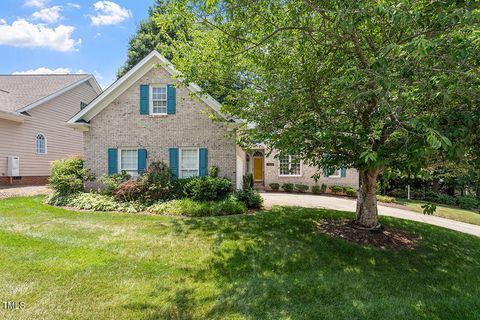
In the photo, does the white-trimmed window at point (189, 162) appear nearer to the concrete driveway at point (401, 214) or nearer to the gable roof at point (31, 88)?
the concrete driveway at point (401, 214)

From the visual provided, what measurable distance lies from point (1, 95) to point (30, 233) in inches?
574

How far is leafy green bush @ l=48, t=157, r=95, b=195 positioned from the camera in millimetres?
11466

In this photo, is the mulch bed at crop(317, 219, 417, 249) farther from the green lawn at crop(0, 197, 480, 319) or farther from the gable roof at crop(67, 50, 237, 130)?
the gable roof at crop(67, 50, 237, 130)

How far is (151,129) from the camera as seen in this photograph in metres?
12.7

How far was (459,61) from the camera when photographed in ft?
12.8

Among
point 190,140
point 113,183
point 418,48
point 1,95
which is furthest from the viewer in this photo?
point 1,95

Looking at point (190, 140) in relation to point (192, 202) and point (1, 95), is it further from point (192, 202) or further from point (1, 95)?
point (1, 95)

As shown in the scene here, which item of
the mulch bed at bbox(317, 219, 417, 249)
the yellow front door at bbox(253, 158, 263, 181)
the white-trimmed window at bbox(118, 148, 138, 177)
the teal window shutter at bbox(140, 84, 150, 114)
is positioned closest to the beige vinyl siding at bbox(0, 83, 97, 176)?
the white-trimmed window at bbox(118, 148, 138, 177)

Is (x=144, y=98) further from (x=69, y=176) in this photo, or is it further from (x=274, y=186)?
(x=274, y=186)

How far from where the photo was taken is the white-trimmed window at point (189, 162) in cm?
1259

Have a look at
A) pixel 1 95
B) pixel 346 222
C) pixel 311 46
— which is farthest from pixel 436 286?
pixel 1 95

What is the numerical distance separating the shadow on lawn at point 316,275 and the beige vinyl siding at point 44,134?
14.3 meters

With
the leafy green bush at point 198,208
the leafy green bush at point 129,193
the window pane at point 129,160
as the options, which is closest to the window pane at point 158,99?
the window pane at point 129,160

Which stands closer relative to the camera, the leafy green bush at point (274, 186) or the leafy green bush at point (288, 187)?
the leafy green bush at point (288, 187)
